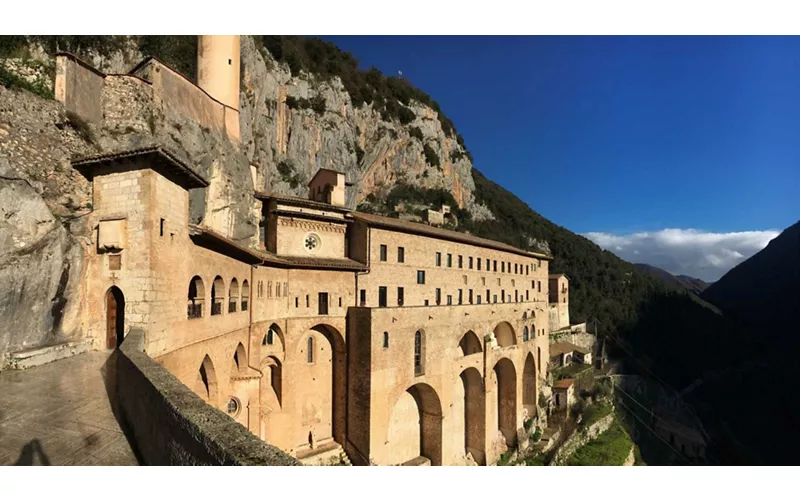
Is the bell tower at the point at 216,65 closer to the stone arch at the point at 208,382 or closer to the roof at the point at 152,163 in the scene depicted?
the roof at the point at 152,163

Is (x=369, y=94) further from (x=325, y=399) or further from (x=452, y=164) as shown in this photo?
(x=325, y=399)

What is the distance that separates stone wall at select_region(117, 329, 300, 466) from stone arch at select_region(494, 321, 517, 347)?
24893 millimetres

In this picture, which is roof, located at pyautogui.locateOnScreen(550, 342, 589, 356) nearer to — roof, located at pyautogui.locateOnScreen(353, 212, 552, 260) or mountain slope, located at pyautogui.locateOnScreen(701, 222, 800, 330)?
roof, located at pyautogui.locateOnScreen(353, 212, 552, 260)

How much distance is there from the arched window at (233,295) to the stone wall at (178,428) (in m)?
7.20

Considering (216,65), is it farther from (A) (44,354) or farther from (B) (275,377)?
(A) (44,354)

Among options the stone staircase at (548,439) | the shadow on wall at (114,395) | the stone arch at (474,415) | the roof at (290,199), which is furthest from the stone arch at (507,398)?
the shadow on wall at (114,395)

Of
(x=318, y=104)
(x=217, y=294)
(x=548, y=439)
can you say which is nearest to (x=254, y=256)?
(x=217, y=294)

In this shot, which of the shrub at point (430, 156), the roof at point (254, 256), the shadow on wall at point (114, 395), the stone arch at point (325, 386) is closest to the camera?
the shadow on wall at point (114, 395)

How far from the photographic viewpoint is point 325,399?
18.7 metres

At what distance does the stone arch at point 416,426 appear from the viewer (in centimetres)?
2094

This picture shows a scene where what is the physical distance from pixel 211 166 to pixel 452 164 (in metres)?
47.6

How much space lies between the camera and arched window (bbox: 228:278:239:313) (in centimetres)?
1323

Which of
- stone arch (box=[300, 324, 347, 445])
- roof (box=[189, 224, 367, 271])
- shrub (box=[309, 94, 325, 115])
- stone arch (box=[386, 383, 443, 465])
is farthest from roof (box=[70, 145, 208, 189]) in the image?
shrub (box=[309, 94, 325, 115])

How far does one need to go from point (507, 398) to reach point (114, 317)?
82.7 feet
